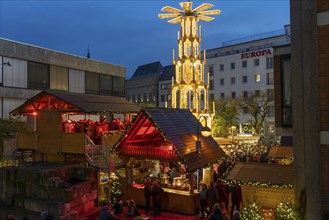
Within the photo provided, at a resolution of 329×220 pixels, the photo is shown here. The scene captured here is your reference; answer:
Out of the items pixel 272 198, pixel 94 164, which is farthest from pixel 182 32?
pixel 272 198

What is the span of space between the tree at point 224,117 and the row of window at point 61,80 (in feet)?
48.8

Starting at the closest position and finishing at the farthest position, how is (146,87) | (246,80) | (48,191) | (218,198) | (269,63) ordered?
(48,191) < (218,198) < (269,63) < (246,80) < (146,87)

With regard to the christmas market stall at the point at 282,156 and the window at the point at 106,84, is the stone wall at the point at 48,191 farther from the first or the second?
the window at the point at 106,84

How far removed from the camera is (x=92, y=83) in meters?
42.2

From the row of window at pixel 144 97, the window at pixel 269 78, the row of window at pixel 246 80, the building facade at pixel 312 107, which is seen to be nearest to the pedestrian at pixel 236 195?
the building facade at pixel 312 107

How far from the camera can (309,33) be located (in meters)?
11.9

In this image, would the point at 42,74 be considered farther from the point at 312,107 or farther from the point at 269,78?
the point at 269,78

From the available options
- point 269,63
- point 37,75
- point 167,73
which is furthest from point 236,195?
point 167,73

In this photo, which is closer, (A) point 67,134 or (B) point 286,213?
(B) point 286,213

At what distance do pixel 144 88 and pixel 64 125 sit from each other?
A: 59.0 meters

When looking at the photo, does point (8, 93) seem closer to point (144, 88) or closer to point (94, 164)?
point (94, 164)

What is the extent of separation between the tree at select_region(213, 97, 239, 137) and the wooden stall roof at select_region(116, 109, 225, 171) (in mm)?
30701

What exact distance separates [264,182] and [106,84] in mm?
32961

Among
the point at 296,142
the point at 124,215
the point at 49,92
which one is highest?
the point at 49,92
